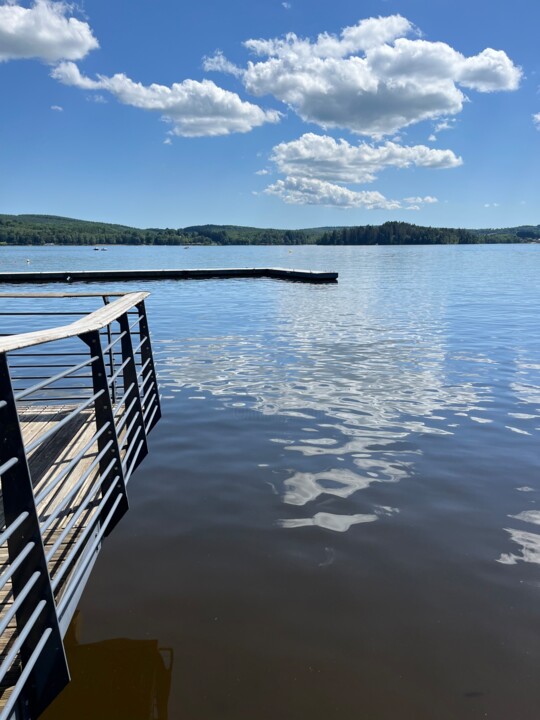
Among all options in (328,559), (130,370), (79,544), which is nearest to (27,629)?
(79,544)

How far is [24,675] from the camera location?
90.6 inches

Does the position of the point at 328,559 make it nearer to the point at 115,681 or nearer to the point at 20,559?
the point at 115,681

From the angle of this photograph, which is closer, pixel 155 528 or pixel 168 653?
pixel 168 653

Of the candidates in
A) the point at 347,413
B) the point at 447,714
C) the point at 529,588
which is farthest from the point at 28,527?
the point at 347,413

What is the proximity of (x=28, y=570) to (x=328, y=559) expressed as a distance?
8.76 feet

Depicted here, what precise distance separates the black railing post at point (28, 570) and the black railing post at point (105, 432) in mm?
1434

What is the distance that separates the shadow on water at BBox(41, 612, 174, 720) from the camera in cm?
312

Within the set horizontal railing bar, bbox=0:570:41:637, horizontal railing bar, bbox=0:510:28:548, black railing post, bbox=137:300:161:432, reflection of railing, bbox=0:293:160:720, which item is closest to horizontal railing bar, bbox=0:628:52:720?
reflection of railing, bbox=0:293:160:720

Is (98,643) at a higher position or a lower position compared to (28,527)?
lower

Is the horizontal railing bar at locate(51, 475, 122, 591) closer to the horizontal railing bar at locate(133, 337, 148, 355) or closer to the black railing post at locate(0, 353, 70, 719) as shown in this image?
the black railing post at locate(0, 353, 70, 719)

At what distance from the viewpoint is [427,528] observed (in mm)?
5016

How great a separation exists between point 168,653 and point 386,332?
550 inches

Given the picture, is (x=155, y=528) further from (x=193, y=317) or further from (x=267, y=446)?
(x=193, y=317)

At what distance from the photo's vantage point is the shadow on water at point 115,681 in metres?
3.12
